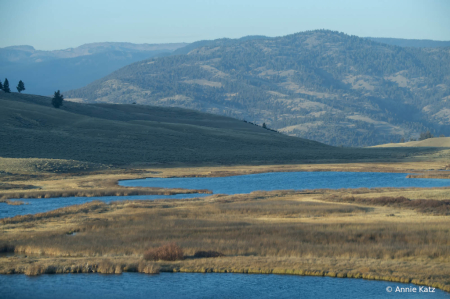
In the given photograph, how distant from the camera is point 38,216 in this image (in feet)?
128

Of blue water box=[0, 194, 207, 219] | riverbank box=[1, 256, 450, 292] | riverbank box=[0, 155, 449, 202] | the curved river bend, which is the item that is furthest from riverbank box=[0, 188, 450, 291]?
riverbank box=[0, 155, 449, 202]

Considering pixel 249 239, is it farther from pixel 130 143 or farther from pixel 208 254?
pixel 130 143

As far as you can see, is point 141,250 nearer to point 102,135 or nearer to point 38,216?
point 38,216

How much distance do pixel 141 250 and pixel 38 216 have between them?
14.7m

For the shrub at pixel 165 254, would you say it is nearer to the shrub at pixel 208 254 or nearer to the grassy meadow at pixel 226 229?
the grassy meadow at pixel 226 229

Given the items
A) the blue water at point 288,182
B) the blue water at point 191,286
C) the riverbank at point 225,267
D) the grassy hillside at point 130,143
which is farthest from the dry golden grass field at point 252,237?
the grassy hillside at point 130,143

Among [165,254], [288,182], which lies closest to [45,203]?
[165,254]

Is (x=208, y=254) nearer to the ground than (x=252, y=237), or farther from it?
nearer to the ground

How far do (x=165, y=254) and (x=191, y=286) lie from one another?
3.57 metres

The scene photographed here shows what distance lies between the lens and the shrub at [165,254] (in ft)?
84.3

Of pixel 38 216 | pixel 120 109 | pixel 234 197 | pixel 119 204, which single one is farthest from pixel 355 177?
pixel 120 109

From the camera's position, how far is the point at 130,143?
11544 cm

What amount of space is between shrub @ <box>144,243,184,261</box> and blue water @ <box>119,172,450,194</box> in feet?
115

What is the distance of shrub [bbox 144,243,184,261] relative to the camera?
25.7m
